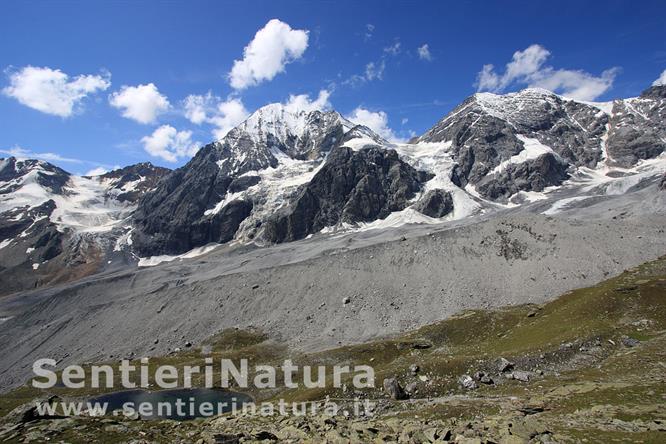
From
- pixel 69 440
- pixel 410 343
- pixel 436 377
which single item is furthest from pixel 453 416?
pixel 410 343

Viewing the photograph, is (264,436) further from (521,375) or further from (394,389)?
(521,375)

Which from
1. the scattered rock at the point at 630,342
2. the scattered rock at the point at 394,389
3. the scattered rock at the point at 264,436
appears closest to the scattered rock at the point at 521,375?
the scattered rock at the point at 394,389

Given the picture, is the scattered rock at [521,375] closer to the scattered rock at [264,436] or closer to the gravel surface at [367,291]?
the scattered rock at [264,436]

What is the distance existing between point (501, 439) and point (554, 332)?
128 feet

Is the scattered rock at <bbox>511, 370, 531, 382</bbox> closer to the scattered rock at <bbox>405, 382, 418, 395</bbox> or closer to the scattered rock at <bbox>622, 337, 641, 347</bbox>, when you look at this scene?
the scattered rock at <bbox>405, 382, 418, 395</bbox>

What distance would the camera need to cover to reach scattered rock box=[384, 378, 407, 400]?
Answer: 4750 centimetres

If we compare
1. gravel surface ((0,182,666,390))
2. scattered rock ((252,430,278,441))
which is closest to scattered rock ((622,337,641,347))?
scattered rock ((252,430,278,441))

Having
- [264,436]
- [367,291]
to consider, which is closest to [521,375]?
[264,436]

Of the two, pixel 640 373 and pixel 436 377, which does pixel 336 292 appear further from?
pixel 640 373

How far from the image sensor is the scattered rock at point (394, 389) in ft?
156

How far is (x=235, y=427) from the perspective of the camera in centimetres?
3297

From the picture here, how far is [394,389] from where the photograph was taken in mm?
48094

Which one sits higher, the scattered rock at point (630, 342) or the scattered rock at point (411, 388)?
the scattered rock at point (630, 342)

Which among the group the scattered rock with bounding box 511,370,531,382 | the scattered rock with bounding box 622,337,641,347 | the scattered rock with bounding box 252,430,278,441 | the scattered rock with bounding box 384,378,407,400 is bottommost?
the scattered rock with bounding box 384,378,407,400
